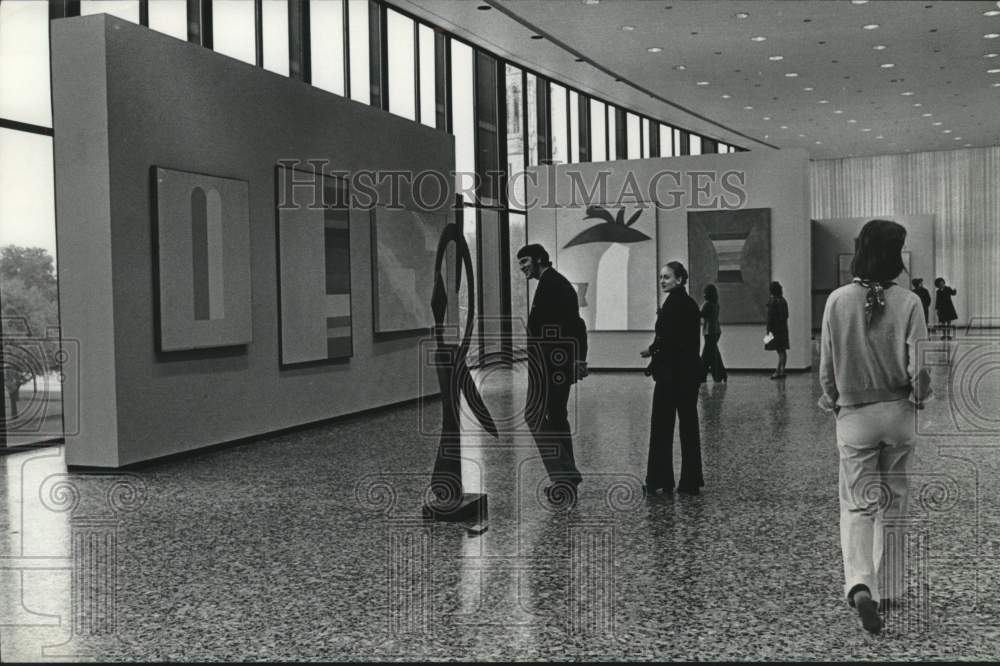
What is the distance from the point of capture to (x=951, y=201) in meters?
34.0

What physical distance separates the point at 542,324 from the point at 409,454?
3.04 m

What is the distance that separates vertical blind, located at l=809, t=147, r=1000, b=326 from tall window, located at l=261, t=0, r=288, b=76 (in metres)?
24.2

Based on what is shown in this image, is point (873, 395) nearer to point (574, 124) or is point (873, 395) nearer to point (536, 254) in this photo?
point (536, 254)

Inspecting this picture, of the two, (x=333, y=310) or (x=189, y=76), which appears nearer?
(x=189, y=76)

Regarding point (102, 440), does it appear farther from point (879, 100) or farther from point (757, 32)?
point (879, 100)

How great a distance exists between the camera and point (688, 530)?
6.39 meters

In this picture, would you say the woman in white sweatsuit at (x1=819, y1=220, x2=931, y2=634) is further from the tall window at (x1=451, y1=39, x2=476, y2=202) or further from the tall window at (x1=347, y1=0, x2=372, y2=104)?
the tall window at (x1=451, y1=39, x2=476, y2=202)

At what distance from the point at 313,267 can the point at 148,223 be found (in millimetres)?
2746

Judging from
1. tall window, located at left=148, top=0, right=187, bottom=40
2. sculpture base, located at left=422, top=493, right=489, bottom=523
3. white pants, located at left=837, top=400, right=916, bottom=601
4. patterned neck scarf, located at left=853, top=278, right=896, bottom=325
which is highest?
tall window, located at left=148, top=0, right=187, bottom=40

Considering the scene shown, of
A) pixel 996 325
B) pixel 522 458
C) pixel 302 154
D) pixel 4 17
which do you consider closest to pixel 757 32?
pixel 302 154

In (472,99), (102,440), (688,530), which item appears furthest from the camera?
(472,99)

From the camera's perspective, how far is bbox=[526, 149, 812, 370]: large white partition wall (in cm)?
1798

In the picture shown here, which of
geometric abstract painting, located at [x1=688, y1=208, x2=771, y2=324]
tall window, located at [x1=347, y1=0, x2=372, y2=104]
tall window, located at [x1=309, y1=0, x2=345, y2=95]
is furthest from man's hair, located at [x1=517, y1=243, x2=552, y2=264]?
geometric abstract painting, located at [x1=688, y1=208, x2=771, y2=324]

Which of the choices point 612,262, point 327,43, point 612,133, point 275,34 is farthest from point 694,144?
point 275,34
